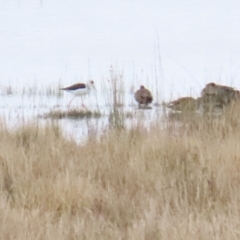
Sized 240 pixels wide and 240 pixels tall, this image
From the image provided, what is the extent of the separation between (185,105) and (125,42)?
810 centimetres

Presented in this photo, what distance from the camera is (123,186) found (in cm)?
598

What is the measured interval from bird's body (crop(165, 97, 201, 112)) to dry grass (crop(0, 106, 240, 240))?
1.22 meters

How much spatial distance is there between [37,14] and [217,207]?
16.1 meters

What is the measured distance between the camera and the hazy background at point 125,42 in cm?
1300

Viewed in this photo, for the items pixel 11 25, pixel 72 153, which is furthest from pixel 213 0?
pixel 72 153

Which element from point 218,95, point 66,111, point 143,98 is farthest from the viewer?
point 143,98

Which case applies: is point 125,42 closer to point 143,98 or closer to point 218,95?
point 143,98

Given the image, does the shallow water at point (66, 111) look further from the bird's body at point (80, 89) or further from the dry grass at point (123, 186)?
the dry grass at point (123, 186)

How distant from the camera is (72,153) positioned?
668 cm

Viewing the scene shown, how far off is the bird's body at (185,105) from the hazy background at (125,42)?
0.25 m


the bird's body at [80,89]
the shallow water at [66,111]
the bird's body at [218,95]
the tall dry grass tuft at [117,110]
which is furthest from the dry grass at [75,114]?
the bird's body at [218,95]

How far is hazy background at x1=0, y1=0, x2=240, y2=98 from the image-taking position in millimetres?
13000

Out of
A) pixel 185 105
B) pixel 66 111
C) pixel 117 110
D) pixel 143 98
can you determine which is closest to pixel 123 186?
pixel 117 110

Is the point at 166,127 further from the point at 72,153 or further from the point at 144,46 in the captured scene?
the point at 144,46
